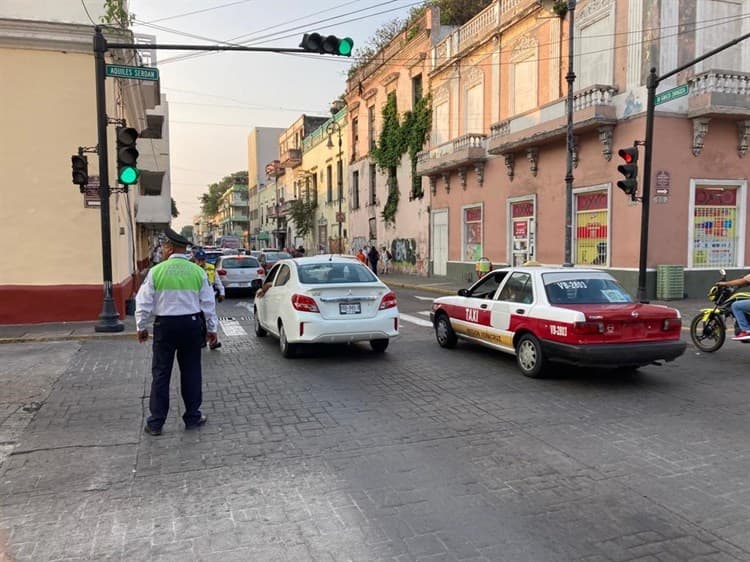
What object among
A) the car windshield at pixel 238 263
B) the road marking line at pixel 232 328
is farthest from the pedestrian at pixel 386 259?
the road marking line at pixel 232 328

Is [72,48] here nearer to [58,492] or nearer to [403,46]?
[58,492]

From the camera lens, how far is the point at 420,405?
6566 mm

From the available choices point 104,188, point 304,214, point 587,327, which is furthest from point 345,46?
point 304,214

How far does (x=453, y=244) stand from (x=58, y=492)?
24156 mm

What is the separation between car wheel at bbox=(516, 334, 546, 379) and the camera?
7.64 meters

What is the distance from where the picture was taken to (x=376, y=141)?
36219 millimetres

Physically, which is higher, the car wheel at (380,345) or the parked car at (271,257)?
the parked car at (271,257)

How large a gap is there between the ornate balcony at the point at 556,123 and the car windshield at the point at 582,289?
10345 millimetres

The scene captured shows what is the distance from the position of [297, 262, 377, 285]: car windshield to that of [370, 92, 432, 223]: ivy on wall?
21.8 meters

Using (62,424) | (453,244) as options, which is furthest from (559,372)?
(453,244)

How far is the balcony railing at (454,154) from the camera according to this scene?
24.3 m

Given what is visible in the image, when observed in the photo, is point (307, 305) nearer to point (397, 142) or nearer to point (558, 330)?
point (558, 330)

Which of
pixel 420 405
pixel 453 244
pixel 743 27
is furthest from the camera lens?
pixel 453 244

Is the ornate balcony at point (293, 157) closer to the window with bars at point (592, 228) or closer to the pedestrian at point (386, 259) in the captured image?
the pedestrian at point (386, 259)
